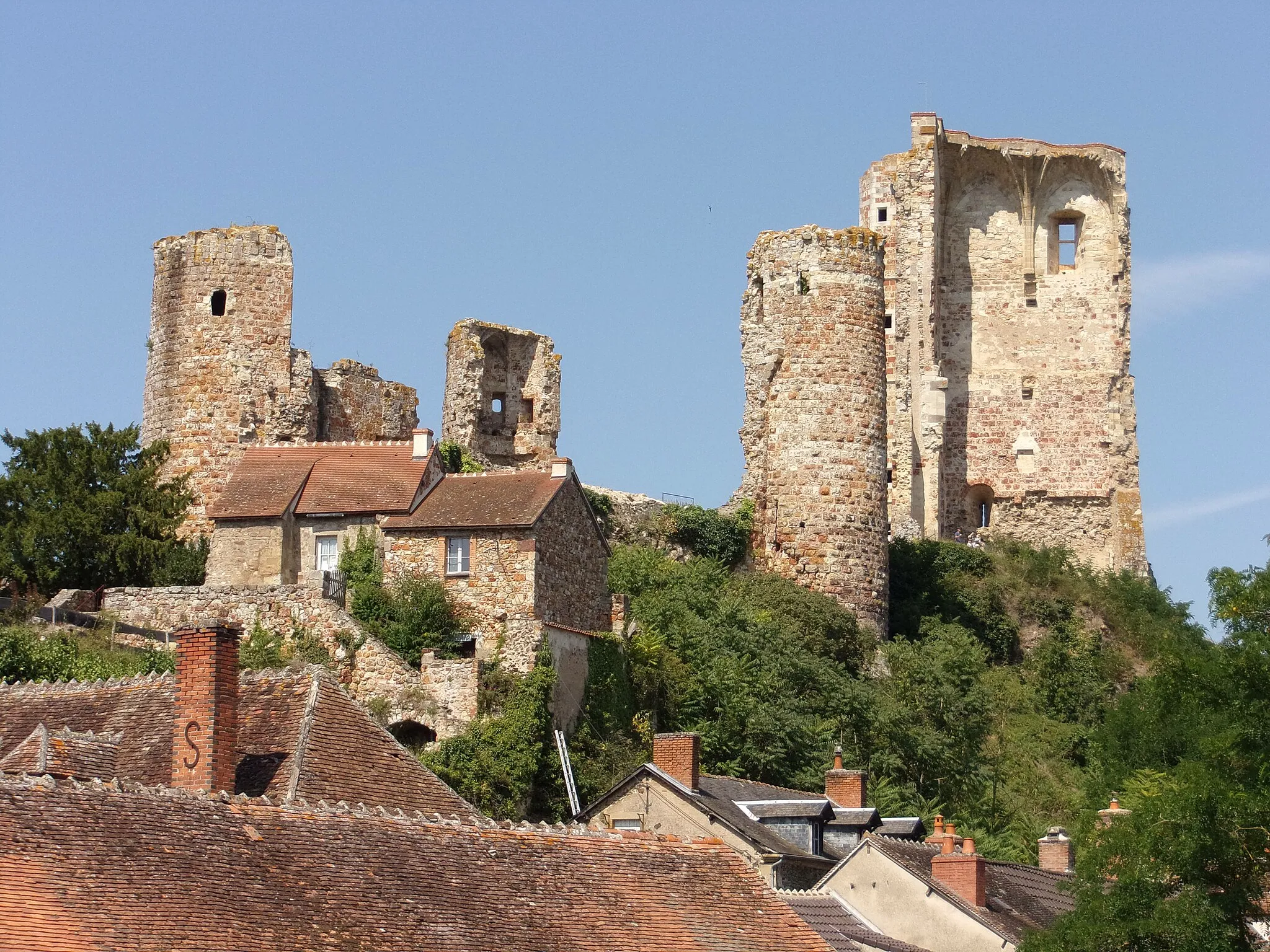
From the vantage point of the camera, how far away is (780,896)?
93.7 feet

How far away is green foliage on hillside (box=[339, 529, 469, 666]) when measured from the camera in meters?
39.5

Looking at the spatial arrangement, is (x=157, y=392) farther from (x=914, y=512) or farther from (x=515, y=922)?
(x=515, y=922)

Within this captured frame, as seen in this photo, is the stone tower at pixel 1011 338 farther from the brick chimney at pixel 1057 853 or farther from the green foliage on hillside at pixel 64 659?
the green foliage on hillside at pixel 64 659

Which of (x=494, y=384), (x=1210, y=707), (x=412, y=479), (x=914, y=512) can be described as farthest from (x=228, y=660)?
(x=914, y=512)

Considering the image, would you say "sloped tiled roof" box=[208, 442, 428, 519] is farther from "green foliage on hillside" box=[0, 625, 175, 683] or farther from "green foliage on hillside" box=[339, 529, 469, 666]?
"green foliage on hillside" box=[0, 625, 175, 683]

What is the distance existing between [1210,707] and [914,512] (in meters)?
27.6

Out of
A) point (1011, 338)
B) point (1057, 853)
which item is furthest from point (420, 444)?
point (1011, 338)

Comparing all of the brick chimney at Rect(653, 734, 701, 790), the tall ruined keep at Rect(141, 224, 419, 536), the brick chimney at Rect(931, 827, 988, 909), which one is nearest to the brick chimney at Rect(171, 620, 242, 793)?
the brick chimney at Rect(653, 734, 701, 790)

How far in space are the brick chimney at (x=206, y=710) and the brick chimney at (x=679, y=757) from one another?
9.37 meters

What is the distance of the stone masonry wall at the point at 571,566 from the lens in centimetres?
4028

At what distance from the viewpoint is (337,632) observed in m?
39.1

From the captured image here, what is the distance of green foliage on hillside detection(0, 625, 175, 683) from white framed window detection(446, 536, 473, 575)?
469cm

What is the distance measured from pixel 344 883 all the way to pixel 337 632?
16211 millimetres

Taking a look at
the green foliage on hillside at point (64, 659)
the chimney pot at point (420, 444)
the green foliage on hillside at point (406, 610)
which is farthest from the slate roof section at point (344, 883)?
the chimney pot at point (420, 444)
